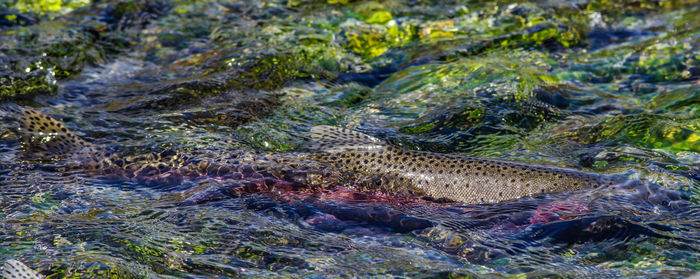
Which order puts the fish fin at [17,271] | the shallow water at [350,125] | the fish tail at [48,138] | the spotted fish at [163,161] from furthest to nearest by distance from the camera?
1. the fish tail at [48,138]
2. the spotted fish at [163,161]
3. the shallow water at [350,125]
4. the fish fin at [17,271]

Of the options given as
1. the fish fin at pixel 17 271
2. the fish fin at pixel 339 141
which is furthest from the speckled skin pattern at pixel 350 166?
the fish fin at pixel 17 271

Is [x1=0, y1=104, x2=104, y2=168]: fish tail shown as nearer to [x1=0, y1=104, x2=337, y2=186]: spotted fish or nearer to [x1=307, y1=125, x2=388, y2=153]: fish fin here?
[x1=0, y1=104, x2=337, y2=186]: spotted fish

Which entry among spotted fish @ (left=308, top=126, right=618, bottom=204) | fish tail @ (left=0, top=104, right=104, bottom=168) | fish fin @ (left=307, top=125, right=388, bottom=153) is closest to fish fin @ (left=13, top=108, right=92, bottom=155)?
fish tail @ (left=0, top=104, right=104, bottom=168)

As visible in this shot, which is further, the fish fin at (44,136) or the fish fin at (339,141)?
the fish fin at (44,136)

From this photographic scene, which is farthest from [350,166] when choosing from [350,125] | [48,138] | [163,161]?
[48,138]

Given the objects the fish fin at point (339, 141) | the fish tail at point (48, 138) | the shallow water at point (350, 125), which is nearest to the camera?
the shallow water at point (350, 125)

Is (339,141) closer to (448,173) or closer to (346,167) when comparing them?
(346,167)

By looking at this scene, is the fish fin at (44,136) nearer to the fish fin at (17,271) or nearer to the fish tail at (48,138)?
the fish tail at (48,138)

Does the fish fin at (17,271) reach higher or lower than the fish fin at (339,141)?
higher
